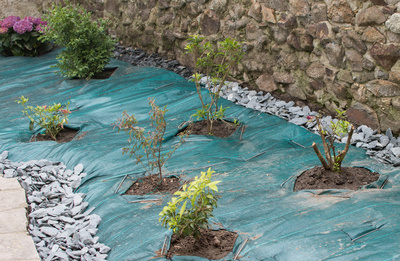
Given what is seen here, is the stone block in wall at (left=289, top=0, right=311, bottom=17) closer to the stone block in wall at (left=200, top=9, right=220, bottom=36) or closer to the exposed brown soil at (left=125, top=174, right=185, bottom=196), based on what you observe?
the stone block in wall at (left=200, top=9, right=220, bottom=36)

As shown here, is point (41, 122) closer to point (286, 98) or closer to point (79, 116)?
point (79, 116)

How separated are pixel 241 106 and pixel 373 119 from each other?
4.48 ft

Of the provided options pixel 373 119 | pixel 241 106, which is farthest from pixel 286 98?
pixel 373 119

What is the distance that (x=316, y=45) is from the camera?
13.4 feet

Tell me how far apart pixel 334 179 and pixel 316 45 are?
1.72 metres

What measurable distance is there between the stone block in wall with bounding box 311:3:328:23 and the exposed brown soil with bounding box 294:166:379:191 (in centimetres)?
162

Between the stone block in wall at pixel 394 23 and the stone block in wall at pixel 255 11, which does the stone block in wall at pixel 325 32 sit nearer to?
the stone block in wall at pixel 394 23

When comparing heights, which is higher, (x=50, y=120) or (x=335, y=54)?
(x=335, y=54)

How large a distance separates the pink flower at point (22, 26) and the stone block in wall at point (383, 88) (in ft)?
16.6

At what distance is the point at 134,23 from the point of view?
6.59m

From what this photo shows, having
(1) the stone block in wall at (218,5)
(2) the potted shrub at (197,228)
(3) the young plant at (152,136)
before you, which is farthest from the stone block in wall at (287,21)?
(2) the potted shrub at (197,228)

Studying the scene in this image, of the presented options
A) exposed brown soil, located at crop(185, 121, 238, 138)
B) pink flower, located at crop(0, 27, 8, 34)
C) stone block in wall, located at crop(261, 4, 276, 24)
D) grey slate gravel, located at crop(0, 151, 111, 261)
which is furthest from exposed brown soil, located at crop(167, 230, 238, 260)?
pink flower, located at crop(0, 27, 8, 34)

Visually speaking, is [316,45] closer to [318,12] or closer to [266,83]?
[318,12]

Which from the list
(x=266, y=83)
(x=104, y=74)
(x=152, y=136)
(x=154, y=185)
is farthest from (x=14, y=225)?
(x=104, y=74)
